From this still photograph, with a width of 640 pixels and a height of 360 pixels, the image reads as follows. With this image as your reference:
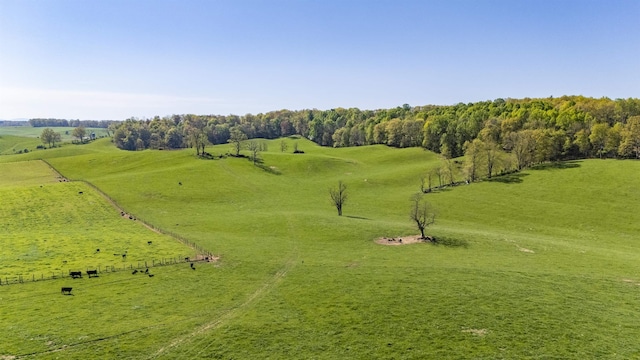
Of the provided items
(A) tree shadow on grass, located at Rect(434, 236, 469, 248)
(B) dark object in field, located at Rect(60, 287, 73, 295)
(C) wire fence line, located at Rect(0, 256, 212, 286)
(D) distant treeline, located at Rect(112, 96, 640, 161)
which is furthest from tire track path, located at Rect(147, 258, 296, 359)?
(D) distant treeline, located at Rect(112, 96, 640, 161)

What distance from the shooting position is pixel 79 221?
79.5 metres

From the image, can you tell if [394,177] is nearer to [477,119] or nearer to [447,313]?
[477,119]

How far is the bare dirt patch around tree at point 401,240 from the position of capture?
63.9 m

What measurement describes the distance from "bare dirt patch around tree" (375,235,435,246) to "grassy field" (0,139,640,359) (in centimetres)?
202

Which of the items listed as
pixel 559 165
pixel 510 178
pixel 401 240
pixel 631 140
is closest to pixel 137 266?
pixel 401 240

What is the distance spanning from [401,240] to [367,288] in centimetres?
2266

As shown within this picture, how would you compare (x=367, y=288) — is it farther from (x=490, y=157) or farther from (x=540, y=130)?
(x=540, y=130)

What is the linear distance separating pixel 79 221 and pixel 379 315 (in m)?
69.0

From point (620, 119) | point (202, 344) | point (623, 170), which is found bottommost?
point (202, 344)

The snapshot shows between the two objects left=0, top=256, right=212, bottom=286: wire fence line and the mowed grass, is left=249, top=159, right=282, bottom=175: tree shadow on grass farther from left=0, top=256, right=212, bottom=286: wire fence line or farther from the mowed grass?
left=0, top=256, right=212, bottom=286: wire fence line

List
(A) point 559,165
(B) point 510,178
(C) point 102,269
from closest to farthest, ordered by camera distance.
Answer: (C) point 102,269 < (B) point 510,178 < (A) point 559,165

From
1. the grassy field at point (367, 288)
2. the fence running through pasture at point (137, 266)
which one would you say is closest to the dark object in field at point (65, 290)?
the grassy field at point (367, 288)

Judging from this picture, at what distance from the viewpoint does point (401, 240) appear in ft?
214

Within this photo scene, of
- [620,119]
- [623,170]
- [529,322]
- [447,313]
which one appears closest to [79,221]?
[447,313]
